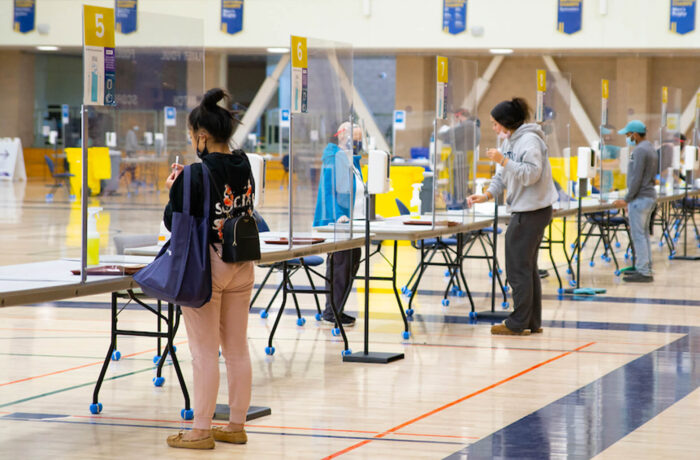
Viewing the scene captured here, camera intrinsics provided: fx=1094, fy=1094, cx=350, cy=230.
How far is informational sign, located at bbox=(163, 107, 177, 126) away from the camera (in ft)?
17.3

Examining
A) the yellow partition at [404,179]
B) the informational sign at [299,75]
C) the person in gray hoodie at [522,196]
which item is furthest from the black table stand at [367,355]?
the yellow partition at [404,179]

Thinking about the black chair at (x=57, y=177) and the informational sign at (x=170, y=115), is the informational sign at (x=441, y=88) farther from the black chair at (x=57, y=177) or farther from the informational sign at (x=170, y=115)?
the black chair at (x=57, y=177)

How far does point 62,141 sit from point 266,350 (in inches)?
921

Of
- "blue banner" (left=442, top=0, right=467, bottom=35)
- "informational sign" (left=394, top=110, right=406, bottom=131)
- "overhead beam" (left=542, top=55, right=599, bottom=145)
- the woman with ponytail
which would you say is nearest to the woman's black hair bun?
the woman with ponytail

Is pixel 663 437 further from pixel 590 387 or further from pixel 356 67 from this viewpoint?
pixel 356 67

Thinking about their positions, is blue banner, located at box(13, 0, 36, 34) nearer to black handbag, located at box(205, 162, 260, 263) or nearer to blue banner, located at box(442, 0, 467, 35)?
blue banner, located at box(442, 0, 467, 35)

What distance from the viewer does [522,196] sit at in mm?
6980

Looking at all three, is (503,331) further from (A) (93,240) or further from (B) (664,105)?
(B) (664,105)

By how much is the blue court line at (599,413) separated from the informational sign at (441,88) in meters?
2.21

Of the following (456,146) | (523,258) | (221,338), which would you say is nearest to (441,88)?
(456,146)

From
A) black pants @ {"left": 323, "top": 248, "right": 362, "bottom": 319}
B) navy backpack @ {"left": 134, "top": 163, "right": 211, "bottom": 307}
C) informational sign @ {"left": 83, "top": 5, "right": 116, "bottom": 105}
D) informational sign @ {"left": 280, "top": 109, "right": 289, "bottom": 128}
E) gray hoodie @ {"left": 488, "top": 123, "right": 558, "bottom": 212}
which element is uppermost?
informational sign @ {"left": 280, "top": 109, "right": 289, "bottom": 128}

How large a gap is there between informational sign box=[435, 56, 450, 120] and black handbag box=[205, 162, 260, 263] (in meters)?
3.58

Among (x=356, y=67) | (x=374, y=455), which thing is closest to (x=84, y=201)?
(x=374, y=455)

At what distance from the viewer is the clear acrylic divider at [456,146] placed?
7.89m
